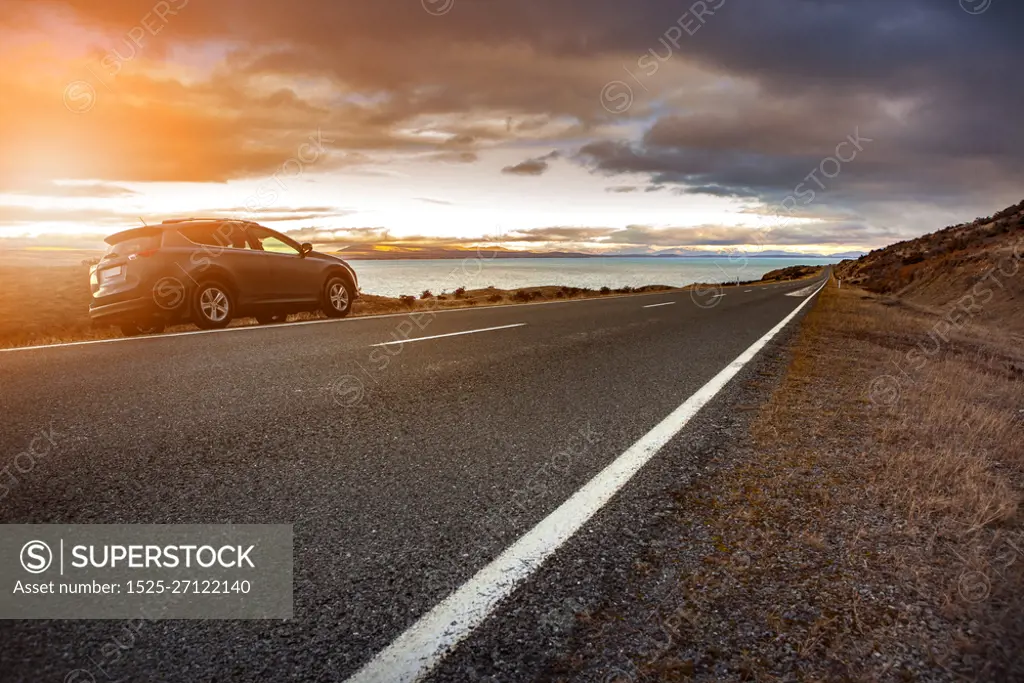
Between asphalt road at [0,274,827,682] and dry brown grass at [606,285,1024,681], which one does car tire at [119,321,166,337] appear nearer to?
asphalt road at [0,274,827,682]

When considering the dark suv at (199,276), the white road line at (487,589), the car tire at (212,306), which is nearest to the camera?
the white road line at (487,589)

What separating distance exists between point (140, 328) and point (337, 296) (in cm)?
360

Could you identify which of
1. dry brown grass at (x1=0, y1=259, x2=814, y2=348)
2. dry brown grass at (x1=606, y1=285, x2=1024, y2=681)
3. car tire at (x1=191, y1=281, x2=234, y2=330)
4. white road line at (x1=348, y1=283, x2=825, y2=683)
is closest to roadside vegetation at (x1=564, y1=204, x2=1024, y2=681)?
dry brown grass at (x1=606, y1=285, x2=1024, y2=681)

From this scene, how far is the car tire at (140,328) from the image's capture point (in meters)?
9.13

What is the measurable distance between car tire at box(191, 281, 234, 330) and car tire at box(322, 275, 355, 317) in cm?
206

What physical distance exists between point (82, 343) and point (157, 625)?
7.86m

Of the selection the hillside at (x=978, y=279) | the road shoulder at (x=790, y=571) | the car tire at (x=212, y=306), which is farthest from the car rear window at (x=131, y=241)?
the hillside at (x=978, y=279)

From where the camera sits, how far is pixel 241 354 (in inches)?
278

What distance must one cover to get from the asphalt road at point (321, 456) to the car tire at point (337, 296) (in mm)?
3909

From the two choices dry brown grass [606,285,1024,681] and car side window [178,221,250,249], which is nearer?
dry brown grass [606,285,1024,681]

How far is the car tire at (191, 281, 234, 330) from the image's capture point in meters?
9.45

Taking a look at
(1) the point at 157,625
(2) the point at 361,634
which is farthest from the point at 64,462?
(2) the point at 361,634

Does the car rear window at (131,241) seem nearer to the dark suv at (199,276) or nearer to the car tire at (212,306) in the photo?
the dark suv at (199,276)

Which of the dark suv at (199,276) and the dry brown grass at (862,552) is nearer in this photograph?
the dry brown grass at (862,552)
